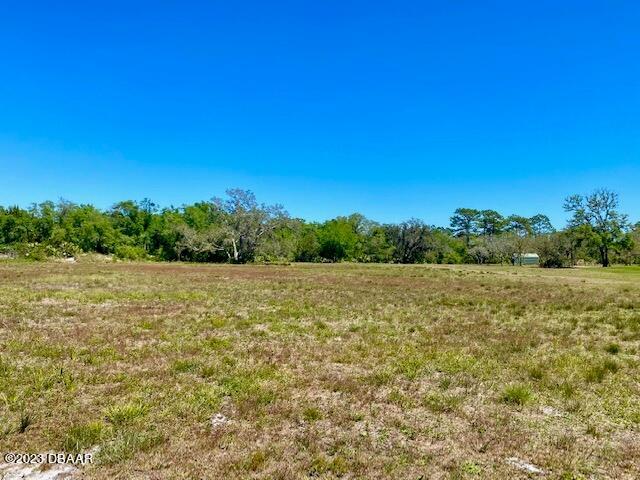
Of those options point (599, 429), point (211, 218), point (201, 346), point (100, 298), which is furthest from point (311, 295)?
point (211, 218)

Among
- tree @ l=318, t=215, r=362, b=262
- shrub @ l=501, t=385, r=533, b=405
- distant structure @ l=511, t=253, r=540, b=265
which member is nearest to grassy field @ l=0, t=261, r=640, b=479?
shrub @ l=501, t=385, r=533, b=405

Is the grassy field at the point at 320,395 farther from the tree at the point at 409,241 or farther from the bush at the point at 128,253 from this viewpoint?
the tree at the point at 409,241

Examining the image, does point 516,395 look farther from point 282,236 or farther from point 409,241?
point 409,241

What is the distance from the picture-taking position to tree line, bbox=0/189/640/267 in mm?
64312

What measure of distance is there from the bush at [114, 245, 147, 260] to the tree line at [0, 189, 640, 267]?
32cm

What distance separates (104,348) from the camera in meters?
8.25

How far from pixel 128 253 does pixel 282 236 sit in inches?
1116

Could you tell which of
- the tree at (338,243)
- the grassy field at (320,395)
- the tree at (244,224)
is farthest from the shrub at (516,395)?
the tree at (338,243)

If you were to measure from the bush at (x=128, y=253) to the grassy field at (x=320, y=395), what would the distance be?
63901 millimetres

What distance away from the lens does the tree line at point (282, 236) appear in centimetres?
6431

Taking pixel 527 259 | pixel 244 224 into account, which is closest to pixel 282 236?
pixel 244 224

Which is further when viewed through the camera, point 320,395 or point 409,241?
point 409,241

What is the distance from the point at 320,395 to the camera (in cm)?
604

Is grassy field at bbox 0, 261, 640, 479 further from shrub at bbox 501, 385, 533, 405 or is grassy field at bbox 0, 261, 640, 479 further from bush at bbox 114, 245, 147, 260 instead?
bush at bbox 114, 245, 147, 260
